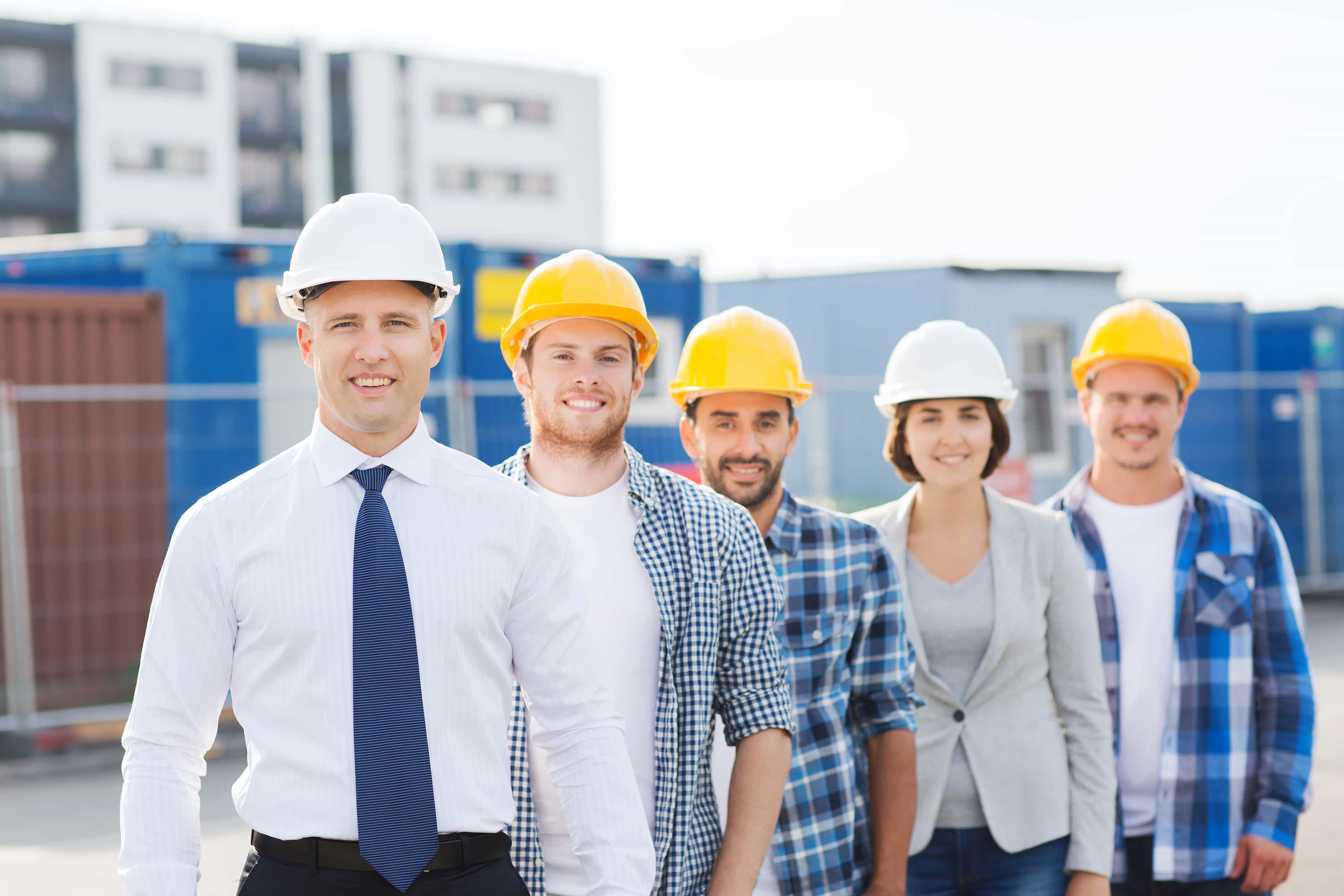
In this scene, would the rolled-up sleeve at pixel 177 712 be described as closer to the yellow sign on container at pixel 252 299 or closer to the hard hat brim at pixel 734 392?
the hard hat brim at pixel 734 392

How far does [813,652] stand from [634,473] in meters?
0.63

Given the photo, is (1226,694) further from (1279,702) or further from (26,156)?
(26,156)

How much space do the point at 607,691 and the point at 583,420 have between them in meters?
0.59

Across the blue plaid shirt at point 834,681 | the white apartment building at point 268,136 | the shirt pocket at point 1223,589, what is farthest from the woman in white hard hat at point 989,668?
the white apartment building at point 268,136

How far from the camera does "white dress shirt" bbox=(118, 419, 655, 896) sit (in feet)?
7.55

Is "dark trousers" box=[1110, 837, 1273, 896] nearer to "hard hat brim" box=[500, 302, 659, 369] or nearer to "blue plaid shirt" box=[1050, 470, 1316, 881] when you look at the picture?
"blue plaid shirt" box=[1050, 470, 1316, 881]

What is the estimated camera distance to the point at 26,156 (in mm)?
55031

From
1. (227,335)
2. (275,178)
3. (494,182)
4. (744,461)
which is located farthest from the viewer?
(494,182)

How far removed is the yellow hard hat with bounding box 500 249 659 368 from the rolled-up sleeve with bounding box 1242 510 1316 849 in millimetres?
1931

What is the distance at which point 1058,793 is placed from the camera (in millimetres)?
3512

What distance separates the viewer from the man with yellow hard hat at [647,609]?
9.03 feet

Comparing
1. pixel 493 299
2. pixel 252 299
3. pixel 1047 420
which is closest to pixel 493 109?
pixel 1047 420

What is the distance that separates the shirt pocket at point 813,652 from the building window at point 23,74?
57.6m

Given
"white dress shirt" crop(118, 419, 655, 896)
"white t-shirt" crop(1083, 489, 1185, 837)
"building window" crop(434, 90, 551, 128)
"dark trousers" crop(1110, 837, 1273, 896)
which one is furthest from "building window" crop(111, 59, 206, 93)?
"white dress shirt" crop(118, 419, 655, 896)
